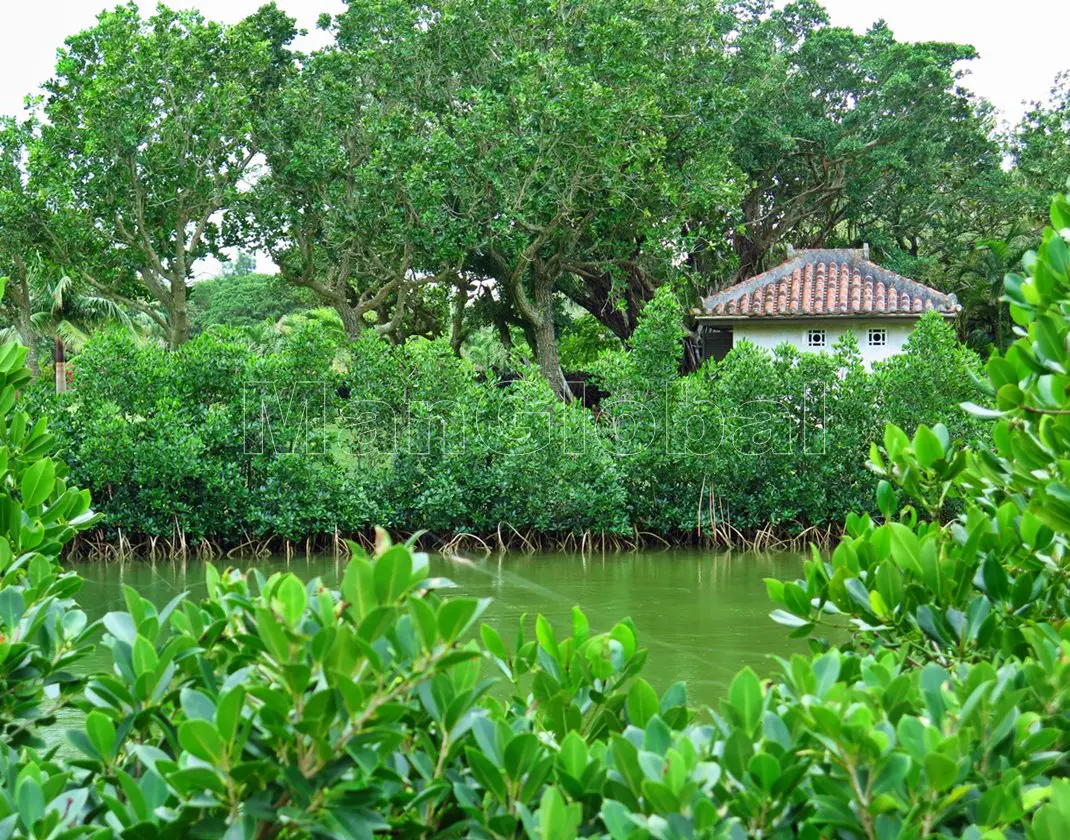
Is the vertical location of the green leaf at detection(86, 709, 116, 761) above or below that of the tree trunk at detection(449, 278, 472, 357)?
below

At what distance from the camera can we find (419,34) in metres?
20.6

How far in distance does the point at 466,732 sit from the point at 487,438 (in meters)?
14.8

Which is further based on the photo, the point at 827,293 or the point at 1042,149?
the point at 1042,149

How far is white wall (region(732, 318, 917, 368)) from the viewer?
20.4m

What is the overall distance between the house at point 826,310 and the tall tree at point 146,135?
9.83 m

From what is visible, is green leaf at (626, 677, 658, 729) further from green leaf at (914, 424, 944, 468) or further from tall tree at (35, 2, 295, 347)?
tall tree at (35, 2, 295, 347)

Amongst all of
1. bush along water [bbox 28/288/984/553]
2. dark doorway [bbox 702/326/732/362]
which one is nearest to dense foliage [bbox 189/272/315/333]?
dark doorway [bbox 702/326/732/362]

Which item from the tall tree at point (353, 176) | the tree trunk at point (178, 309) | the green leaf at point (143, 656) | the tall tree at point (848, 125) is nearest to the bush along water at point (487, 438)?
the tall tree at point (353, 176)

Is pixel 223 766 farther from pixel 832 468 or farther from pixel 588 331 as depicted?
pixel 588 331

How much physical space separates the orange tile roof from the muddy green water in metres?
5.67

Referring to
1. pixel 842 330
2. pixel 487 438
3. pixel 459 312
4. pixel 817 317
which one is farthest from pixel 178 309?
pixel 842 330

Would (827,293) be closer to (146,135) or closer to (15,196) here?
(146,135)

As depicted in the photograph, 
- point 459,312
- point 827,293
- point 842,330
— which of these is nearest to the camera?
point 842,330

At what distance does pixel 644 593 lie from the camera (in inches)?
533
